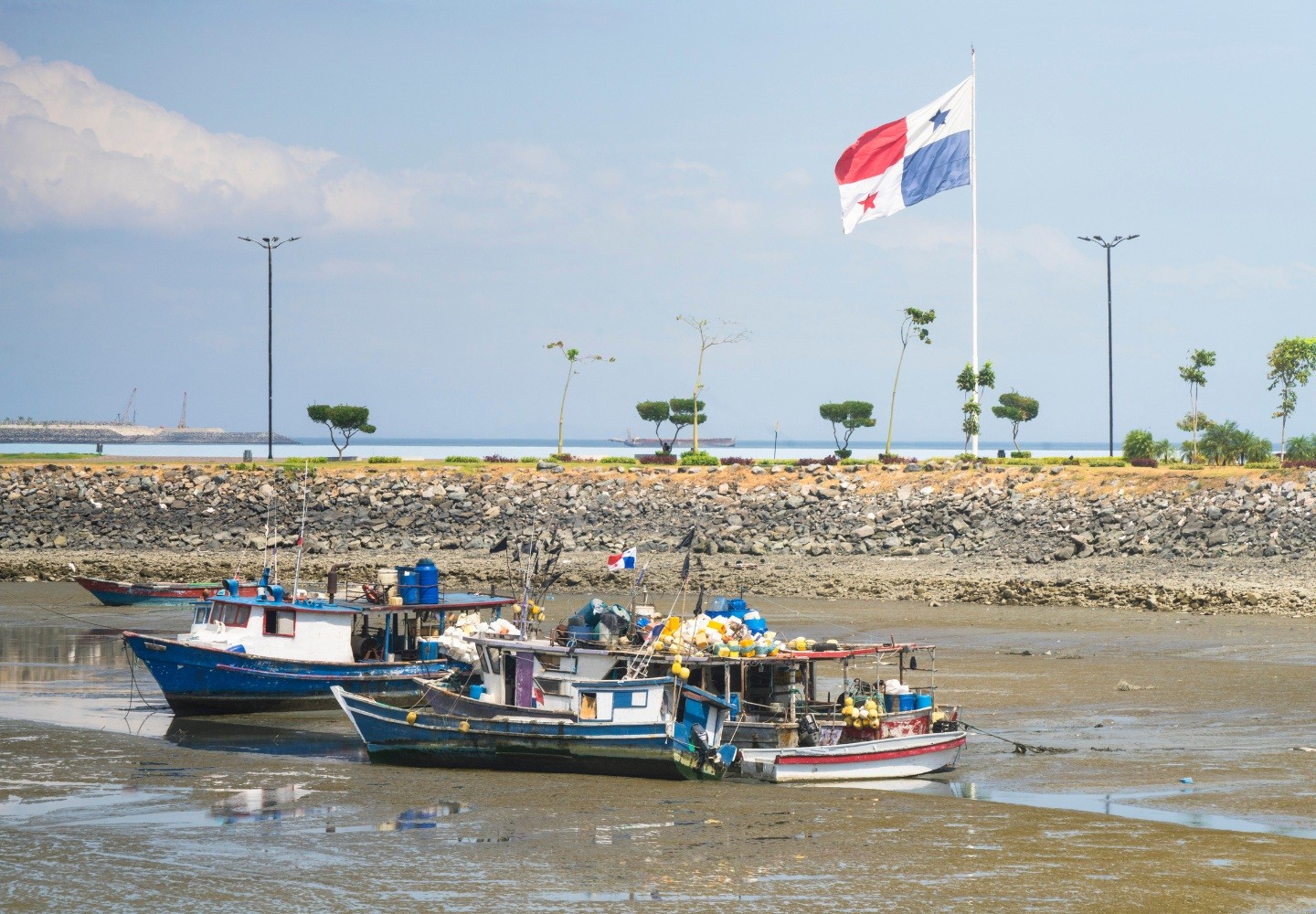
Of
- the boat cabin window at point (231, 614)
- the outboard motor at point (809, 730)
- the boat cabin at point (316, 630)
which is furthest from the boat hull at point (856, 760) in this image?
the boat cabin window at point (231, 614)

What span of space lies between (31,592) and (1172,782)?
4605 cm

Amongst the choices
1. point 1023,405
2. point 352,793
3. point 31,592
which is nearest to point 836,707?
point 352,793

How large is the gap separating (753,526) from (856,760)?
1575 inches

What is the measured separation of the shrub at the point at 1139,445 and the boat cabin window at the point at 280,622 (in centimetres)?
5370

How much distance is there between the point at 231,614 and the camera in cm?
3362

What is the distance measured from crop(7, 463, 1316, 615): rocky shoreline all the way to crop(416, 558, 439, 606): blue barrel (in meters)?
20.1

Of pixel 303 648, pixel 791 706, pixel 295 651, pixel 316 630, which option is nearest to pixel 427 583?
pixel 316 630

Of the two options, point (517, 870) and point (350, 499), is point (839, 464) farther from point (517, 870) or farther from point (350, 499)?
point (517, 870)

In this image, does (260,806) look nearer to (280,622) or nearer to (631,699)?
(631,699)

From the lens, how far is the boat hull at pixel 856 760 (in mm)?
A: 24281

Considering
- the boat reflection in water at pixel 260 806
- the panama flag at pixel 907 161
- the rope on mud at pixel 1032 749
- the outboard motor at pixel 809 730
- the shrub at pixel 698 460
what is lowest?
the boat reflection in water at pixel 260 806

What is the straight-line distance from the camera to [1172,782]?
23438mm

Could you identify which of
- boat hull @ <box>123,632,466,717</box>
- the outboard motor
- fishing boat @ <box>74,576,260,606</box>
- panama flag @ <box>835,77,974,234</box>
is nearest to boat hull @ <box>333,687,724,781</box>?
the outboard motor

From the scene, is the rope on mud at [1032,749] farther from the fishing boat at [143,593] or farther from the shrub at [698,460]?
the shrub at [698,460]
